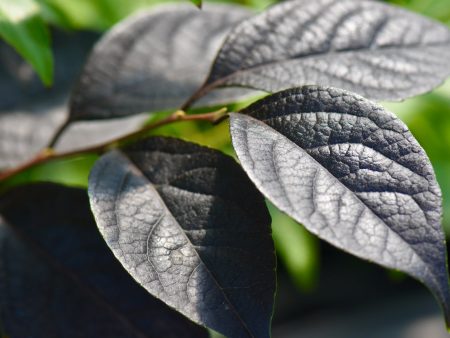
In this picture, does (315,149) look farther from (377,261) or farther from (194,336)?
(194,336)

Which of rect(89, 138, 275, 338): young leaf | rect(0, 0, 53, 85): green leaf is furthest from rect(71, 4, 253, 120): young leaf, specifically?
rect(89, 138, 275, 338): young leaf

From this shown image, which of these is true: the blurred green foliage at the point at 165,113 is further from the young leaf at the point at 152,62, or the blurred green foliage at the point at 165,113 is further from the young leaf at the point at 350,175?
the young leaf at the point at 350,175

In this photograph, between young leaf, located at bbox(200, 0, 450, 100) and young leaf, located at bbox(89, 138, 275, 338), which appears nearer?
young leaf, located at bbox(89, 138, 275, 338)

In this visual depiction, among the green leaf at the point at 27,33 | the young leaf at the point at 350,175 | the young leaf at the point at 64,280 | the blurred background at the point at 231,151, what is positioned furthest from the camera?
the blurred background at the point at 231,151

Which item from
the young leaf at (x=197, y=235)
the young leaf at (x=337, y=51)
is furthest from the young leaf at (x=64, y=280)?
the young leaf at (x=337, y=51)

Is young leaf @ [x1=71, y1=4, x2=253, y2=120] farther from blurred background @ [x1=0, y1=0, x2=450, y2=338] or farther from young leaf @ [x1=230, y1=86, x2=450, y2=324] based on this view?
young leaf @ [x1=230, y1=86, x2=450, y2=324]

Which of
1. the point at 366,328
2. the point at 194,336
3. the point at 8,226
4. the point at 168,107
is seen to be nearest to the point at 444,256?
the point at 194,336
